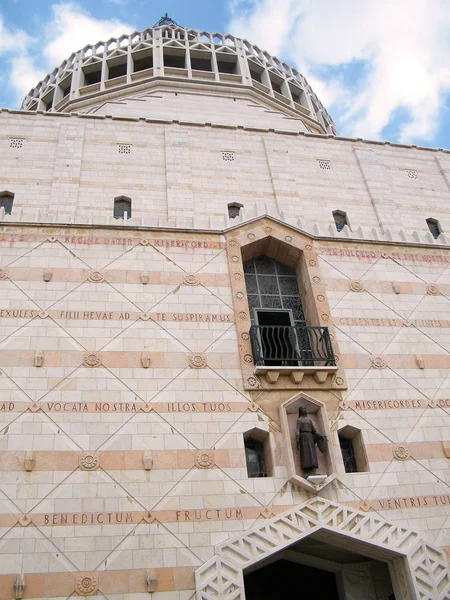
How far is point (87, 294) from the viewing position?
11.9m

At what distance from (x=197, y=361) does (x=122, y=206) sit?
6345 millimetres

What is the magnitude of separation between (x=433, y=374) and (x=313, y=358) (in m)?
2.66

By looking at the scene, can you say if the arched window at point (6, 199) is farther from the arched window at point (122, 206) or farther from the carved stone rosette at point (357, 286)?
the carved stone rosette at point (357, 286)

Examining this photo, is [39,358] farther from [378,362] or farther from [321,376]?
[378,362]

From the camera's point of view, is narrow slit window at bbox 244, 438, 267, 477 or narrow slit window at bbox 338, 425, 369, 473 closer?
narrow slit window at bbox 244, 438, 267, 477

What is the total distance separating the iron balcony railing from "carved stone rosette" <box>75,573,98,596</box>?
187 inches

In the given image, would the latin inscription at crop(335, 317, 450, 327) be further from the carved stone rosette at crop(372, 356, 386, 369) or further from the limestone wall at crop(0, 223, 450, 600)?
the carved stone rosette at crop(372, 356, 386, 369)

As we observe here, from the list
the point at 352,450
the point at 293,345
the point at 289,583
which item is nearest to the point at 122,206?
the point at 293,345

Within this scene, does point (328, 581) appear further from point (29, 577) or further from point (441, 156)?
point (441, 156)

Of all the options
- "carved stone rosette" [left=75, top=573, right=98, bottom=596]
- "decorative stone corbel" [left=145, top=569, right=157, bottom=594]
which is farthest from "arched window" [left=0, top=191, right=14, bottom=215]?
"decorative stone corbel" [left=145, top=569, right=157, bottom=594]

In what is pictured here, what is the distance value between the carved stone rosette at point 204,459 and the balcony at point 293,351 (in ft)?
6.31

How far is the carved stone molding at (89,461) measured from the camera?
9781 mm

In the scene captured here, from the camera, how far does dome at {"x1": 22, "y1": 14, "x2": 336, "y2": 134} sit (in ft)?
75.5

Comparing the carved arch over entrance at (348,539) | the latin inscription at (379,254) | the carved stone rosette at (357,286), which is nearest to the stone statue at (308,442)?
the carved arch over entrance at (348,539)
